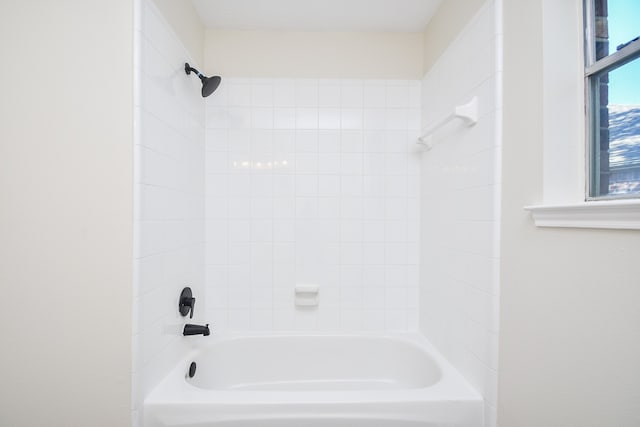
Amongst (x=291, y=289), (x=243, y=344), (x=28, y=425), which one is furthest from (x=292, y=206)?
(x=28, y=425)

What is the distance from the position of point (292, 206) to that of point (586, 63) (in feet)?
4.82

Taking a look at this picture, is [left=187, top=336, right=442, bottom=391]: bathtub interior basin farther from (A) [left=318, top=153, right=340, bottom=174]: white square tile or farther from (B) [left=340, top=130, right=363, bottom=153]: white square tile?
(B) [left=340, top=130, right=363, bottom=153]: white square tile

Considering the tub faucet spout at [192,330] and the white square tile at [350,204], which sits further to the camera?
the white square tile at [350,204]

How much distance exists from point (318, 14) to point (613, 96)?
1486mm

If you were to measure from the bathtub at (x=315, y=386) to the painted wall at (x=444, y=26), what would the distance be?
1658 millimetres

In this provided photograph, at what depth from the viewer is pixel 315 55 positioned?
6.14ft

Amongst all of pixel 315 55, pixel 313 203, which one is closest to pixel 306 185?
pixel 313 203

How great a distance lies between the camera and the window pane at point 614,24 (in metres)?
0.78

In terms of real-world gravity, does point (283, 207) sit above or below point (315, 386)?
above

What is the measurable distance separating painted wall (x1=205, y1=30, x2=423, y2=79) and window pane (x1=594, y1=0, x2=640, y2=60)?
42.7 inches

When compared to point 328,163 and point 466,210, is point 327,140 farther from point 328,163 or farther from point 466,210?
point 466,210

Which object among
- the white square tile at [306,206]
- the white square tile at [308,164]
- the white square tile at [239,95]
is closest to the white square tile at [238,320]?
the white square tile at [306,206]

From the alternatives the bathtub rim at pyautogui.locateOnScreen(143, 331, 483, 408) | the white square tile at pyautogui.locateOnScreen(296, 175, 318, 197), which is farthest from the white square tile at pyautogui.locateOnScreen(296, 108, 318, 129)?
the bathtub rim at pyautogui.locateOnScreen(143, 331, 483, 408)

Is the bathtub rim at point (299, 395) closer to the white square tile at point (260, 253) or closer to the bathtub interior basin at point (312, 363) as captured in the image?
the bathtub interior basin at point (312, 363)
